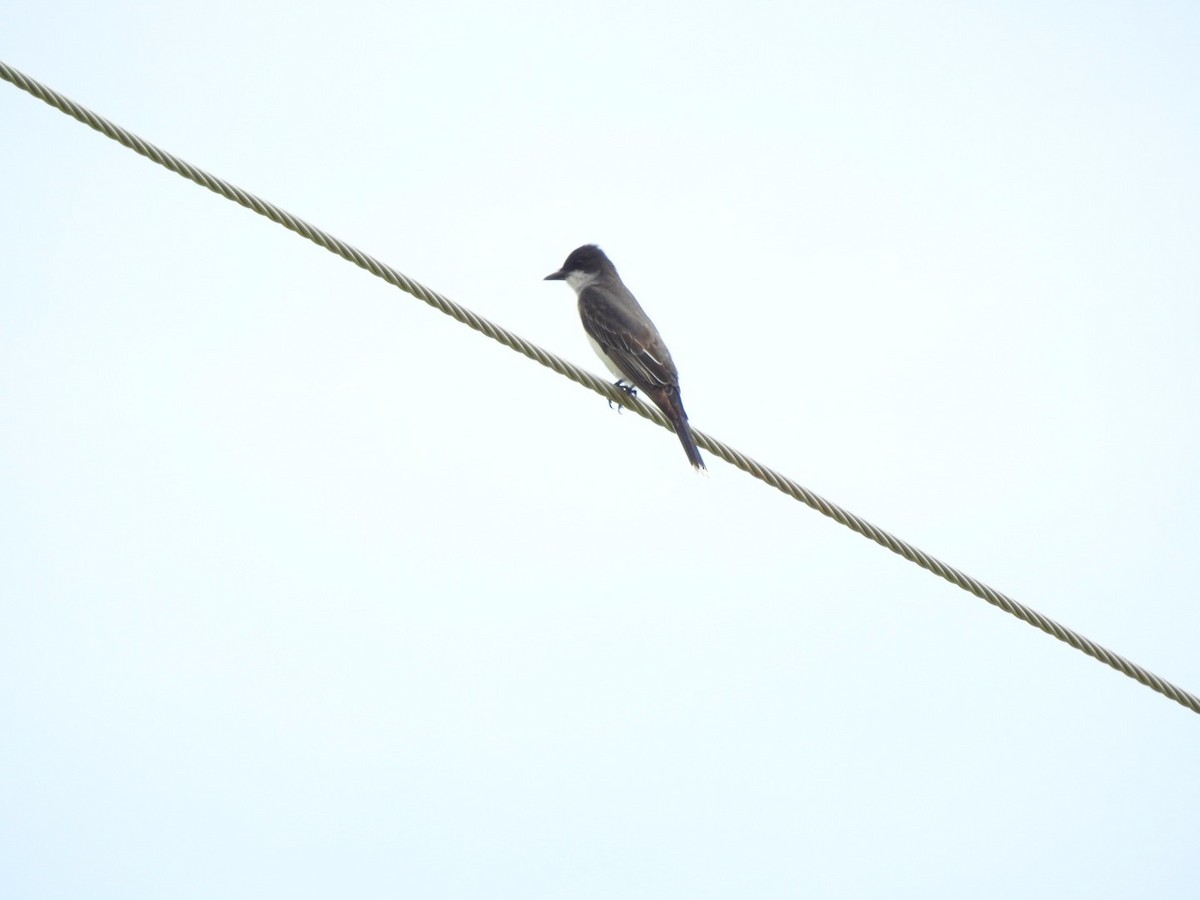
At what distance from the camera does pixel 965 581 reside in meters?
6.75

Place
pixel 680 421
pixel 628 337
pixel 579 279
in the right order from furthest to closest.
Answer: pixel 579 279
pixel 628 337
pixel 680 421

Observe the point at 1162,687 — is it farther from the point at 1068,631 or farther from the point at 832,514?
the point at 832,514

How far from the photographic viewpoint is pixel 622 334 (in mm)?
10703

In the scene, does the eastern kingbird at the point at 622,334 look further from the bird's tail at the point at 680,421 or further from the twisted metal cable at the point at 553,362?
the twisted metal cable at the point at 553,362

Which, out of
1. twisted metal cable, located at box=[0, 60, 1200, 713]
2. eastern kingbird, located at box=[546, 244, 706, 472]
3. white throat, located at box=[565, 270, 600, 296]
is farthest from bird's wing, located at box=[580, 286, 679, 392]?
twisted metal cable, located at box=[0, 60, 1200, 713]

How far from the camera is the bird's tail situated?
9172 millimetres

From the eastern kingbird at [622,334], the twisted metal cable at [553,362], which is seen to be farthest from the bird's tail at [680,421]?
the twisted metal cable at [553,362]

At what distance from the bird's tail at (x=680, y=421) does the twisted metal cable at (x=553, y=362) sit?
1.52 meters

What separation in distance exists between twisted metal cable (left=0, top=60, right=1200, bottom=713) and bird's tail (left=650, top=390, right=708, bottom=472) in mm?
1521

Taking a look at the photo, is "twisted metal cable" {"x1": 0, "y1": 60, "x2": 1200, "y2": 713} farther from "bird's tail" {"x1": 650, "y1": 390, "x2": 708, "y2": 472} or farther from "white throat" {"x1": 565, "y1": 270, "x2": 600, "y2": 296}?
"white throat" {"x1": 565, "y1": 270, "x2": 600, "y2": 296}

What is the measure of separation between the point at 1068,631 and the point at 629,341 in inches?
174

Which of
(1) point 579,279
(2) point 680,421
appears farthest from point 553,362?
(1) point 579,279

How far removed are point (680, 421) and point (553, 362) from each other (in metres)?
2.30

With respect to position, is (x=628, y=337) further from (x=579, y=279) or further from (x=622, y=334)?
(x=579, y=279)
